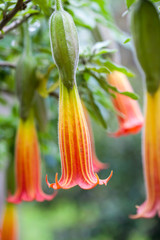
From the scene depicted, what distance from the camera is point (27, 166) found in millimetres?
677

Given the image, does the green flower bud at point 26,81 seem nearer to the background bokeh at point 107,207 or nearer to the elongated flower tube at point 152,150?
the elongated flower tube at point 152,150

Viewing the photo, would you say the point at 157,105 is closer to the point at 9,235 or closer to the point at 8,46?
the point at 8,46

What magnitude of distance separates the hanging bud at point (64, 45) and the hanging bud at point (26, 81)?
18 cm

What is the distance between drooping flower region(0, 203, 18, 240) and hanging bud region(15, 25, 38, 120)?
0.44 m

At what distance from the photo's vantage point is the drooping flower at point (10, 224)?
944 millimetres

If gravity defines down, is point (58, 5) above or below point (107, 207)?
above

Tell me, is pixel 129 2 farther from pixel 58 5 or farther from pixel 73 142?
pixel 73 142

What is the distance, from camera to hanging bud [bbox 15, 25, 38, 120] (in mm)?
642

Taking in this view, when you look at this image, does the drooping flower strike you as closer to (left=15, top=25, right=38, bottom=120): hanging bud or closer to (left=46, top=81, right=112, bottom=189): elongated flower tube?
(left=15, top=25, right=38, bottom=120): hanging bud

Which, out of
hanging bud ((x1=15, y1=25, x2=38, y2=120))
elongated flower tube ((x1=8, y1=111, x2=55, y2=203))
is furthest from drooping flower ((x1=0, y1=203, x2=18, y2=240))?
hanging bud ((x1=15, y1=25, x2=38, y2=120))

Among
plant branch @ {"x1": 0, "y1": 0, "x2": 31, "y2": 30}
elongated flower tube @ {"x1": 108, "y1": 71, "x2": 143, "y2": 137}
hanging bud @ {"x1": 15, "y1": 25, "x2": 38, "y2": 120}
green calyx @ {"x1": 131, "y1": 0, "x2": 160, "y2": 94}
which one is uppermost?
plant branch @ {"x1": 0, "y1": 0, "x2": 31, "y2": 30}

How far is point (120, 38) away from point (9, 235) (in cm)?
62

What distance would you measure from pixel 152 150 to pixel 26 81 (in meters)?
0.29

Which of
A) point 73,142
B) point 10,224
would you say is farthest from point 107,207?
point 73,142
